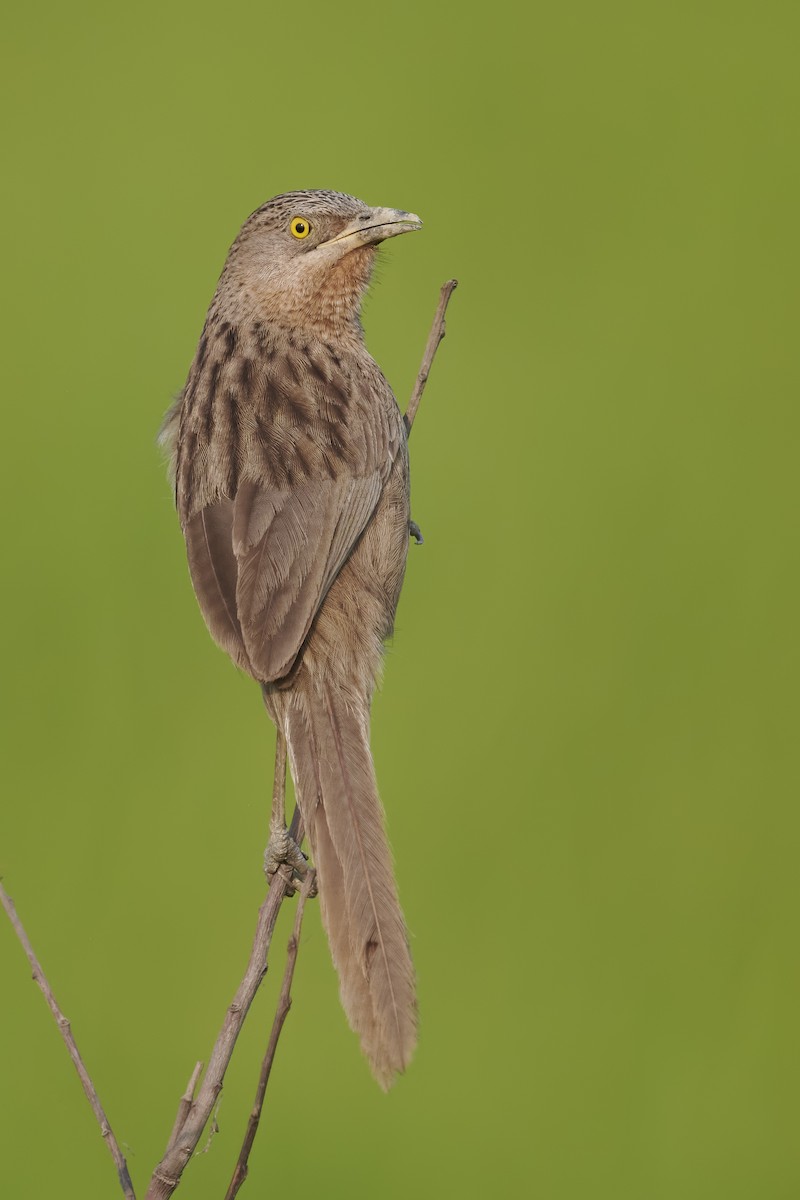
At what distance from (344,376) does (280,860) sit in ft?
3.99

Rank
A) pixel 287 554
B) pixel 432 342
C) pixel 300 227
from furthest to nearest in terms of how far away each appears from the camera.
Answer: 1. pixel 300 227
2. pixel 432 342
3. pixel 287 554

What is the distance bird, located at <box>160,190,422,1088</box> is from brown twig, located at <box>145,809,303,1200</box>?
0.71 feet

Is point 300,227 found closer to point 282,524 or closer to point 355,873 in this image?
point 282,524

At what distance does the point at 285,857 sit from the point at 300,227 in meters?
1.63

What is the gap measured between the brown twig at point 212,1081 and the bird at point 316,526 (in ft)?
A: 0.71

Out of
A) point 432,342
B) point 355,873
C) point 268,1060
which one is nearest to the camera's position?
point 268,1060

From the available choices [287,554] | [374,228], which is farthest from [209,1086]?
[374,228]

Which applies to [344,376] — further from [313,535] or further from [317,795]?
[317,795]

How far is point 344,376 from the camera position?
3.54 metres

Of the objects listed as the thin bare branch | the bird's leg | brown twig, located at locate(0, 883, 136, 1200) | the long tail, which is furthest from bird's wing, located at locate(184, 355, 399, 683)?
the thin bare branch

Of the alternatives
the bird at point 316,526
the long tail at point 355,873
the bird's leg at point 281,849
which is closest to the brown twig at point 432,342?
the bird at point 316,526

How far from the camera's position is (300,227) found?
3674mm

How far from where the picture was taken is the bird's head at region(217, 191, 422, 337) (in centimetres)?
363

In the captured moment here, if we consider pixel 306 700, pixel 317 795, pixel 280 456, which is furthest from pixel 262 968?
pixel 280 456
